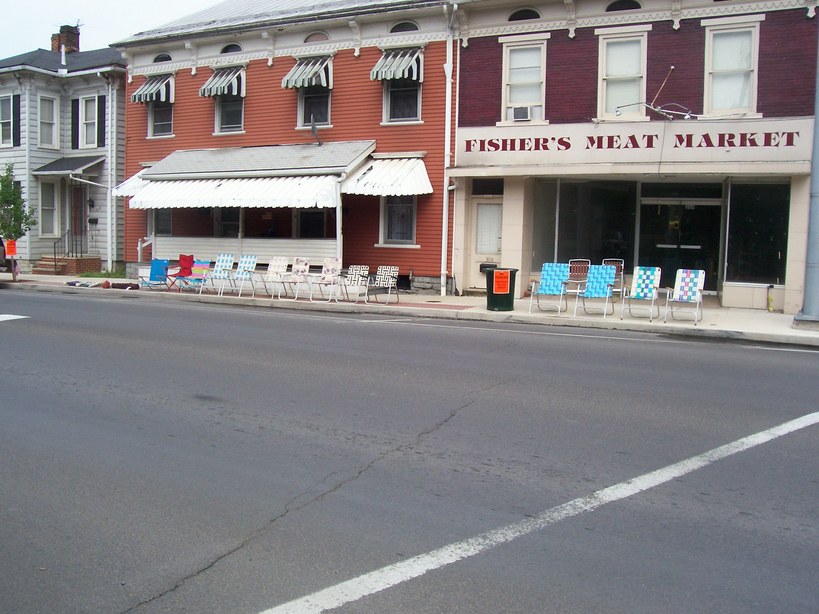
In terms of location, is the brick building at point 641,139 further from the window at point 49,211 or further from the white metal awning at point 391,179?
the window at point 49,211

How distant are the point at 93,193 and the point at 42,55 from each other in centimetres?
687

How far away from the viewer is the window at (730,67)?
57.8 ft

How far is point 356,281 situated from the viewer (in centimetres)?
1947

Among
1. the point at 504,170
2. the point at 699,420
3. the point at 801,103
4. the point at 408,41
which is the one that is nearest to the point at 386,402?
the point at 699,420

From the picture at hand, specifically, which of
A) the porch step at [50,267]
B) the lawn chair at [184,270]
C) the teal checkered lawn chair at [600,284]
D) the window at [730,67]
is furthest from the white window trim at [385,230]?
the porch step at [50,267]

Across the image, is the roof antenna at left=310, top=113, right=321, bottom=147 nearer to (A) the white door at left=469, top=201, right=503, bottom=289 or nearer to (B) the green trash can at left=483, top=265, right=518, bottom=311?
(A) the white door at left=469, top=201, right=503, bottom=289

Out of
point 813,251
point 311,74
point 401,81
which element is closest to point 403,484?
point 813,251

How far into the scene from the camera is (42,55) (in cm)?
3078

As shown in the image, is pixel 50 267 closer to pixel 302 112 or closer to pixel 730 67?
pixel 302 112

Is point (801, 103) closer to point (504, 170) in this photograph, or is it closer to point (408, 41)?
point (504, 170)

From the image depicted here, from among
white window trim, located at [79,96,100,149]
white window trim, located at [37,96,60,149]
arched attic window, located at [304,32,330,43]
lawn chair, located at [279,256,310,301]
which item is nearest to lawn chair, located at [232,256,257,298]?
lawn chair, located at [279,256,310,301]

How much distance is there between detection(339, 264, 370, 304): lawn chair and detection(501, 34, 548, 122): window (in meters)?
5.42

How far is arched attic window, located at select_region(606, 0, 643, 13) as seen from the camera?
18.7m

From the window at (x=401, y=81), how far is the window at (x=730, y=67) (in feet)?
24.0
